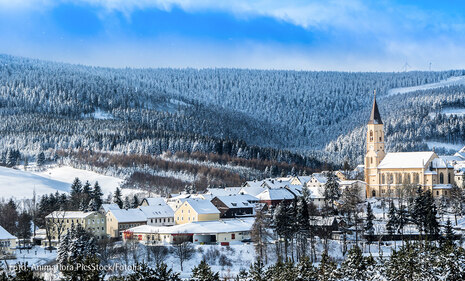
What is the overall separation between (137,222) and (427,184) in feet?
140

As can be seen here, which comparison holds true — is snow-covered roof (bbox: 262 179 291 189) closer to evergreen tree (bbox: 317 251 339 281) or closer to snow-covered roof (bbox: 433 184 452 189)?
snow-covered roof (bbox: 433 184 452 189)

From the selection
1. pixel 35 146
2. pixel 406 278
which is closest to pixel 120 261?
pixel 406 278

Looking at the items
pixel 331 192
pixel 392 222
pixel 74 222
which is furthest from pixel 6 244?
pixel 331 192

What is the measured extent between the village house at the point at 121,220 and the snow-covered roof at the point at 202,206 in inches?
242

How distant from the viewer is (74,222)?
86812 millimetres

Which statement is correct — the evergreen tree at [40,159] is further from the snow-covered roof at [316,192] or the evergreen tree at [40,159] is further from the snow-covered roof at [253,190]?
the snow-covered roof at [316,192]

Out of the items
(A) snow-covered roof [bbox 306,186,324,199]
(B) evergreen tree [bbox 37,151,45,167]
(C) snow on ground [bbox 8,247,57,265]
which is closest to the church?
(A) snow-covered roof [bbox 306,186,324,199]

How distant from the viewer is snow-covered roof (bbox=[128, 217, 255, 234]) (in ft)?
255

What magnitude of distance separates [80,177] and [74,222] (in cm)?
5766

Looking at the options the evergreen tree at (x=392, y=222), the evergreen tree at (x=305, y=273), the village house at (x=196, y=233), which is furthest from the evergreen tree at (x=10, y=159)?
the evergreen tree at (x=305, y=273)

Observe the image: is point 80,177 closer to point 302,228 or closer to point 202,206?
A: point 202,206

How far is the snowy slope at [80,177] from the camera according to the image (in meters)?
134

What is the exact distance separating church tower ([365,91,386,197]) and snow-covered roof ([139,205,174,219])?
34.2 m

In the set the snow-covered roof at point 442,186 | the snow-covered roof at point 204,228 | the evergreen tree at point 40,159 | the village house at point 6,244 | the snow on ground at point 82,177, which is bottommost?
the village house at point 6,244
